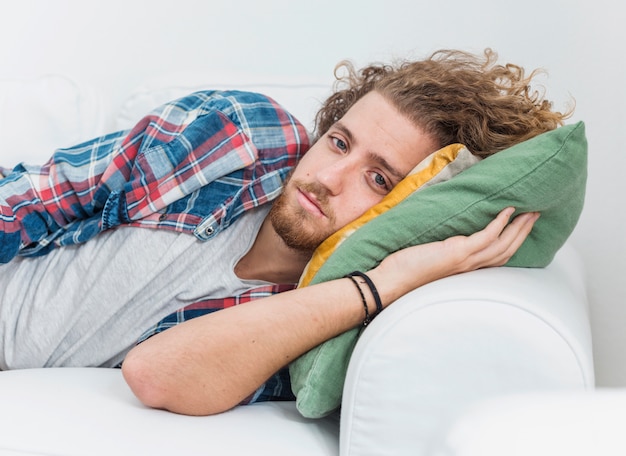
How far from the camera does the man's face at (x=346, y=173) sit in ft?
4.55

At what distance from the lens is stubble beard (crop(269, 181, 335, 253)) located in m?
1.39

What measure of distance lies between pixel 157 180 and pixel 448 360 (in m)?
0.73

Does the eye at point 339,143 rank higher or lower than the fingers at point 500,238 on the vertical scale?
higher

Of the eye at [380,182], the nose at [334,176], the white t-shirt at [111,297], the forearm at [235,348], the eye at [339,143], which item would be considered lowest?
the white t-shirt at [111,297]

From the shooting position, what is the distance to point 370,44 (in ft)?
6.57

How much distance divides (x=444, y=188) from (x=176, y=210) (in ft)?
1.82

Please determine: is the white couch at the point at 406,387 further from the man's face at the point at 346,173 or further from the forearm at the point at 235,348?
the man's face at the point at 346,173

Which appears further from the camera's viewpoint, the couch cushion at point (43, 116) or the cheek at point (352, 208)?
the couch cushion at point (43, 116)

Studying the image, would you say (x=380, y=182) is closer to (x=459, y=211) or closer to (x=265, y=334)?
(x=459, y=211)

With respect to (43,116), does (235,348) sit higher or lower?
lower

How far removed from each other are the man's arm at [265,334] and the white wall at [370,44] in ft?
2.78

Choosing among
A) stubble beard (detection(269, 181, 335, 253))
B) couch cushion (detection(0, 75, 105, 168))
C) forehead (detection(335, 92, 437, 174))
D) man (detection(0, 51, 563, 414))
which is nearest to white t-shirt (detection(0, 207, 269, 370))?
man (detection(0, 51, 563, 414))

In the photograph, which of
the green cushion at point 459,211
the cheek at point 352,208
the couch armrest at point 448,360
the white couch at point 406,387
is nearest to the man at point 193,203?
the cheek at point 352,208

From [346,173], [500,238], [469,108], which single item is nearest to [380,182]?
[346,173]
